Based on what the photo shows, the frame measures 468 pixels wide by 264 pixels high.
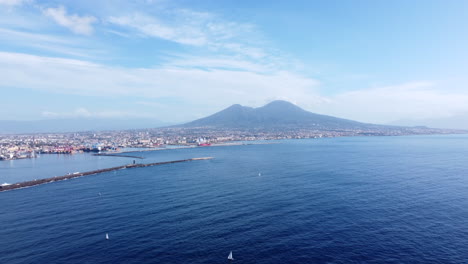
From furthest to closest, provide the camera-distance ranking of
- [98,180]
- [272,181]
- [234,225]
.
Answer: [98,180]
[272,181]
[234,225]

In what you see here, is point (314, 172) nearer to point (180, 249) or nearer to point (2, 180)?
point (180, 249)

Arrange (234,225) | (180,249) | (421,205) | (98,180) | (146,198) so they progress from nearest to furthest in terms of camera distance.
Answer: (180,249) < (234,225) < (421,205) < (146,198) < (98,180)

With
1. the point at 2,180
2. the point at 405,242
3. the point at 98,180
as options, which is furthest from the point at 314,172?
the point at 2,180

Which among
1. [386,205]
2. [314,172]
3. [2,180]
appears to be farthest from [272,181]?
[2,180]

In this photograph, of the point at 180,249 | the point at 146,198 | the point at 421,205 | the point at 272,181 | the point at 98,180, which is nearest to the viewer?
the point at 180,249

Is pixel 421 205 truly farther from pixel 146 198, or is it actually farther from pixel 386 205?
pixel 146 198

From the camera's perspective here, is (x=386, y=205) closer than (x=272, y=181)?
Yes
